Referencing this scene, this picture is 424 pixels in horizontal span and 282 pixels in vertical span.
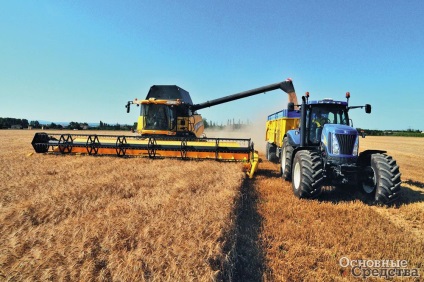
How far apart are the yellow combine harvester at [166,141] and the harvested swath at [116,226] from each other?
2.72 meters

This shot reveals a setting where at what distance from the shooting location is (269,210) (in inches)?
210

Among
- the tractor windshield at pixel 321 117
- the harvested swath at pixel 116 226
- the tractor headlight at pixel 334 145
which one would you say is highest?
the tractor windshield at pixel 321 117

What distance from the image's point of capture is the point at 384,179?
227 inches

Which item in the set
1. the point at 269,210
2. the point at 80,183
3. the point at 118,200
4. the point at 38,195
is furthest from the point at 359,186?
the point at 38,195

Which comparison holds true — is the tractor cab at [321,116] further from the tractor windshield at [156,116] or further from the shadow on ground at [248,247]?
the tractor windshield at [156,116]

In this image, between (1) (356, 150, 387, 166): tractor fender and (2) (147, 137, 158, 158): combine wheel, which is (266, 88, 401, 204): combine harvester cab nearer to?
(1) (356, 150, 387, 166): tractor fender

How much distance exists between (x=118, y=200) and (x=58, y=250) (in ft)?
6.68

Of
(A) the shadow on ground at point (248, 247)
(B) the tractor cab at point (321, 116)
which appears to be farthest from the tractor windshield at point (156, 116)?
(A) the shadow on ground at point (248, 247)

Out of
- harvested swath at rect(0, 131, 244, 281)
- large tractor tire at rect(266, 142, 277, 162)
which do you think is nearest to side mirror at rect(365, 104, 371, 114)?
harvested swath at rect(0, 131, 244, 281)

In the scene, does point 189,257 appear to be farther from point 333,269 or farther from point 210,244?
point 333,269

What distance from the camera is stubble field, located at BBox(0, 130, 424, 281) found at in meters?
2.65

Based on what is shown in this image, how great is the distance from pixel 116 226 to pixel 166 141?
7210mm

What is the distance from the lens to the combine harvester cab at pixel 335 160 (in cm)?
586

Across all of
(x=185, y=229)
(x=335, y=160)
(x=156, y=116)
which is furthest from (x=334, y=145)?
(x=156, y=116)
